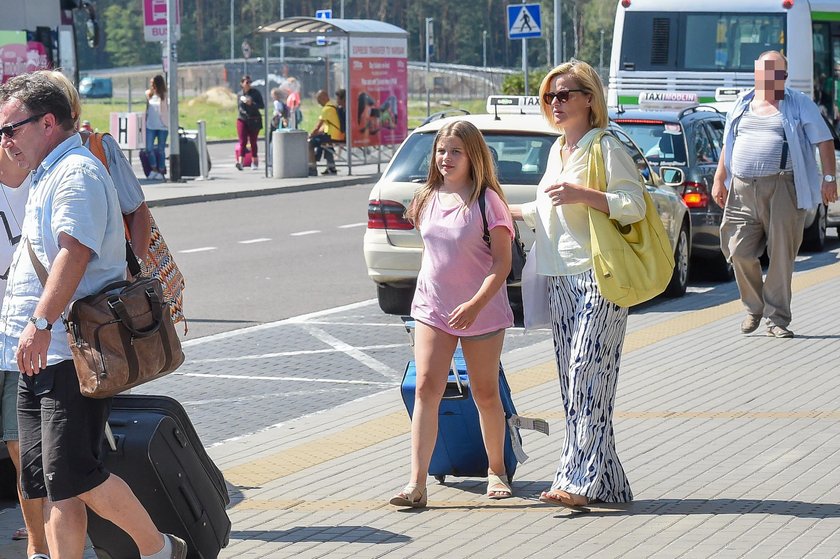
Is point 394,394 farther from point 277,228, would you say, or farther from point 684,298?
point 277,228

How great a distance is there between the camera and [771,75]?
9.55 meters

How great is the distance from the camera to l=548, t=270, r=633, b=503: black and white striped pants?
576 centimetres

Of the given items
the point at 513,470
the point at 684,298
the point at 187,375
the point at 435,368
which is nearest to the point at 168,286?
the point at 435,368

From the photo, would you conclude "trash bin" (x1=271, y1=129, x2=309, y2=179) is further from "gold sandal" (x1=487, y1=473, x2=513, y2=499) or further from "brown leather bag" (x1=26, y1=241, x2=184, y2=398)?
"brown leather bag" (x1=26, y1=241, x2=184, y2=398)

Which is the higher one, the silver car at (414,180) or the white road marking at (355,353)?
the silver car at (414,180)

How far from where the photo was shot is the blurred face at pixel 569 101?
574 cm

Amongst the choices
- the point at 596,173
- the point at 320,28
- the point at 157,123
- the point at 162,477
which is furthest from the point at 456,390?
the point at 320,28

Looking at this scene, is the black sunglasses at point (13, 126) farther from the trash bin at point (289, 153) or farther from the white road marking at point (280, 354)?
the trash bin at point (289, 153)

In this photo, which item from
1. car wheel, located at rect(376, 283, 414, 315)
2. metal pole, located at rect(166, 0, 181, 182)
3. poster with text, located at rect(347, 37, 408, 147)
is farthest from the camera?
poster with text, located at rect(347, 37, 408, 147)

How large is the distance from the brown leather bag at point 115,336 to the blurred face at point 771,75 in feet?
19.3

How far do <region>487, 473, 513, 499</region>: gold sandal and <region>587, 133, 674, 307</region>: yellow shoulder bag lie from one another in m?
0.92

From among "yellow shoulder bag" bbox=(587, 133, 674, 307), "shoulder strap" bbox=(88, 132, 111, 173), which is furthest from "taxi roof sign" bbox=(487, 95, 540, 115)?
"shoulder strap" bbox=(88, 132, 111, 173)

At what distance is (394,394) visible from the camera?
27.6 ft

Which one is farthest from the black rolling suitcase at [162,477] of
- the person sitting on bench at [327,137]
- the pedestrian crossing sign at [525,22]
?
the person sitting on bench at [327,137]
